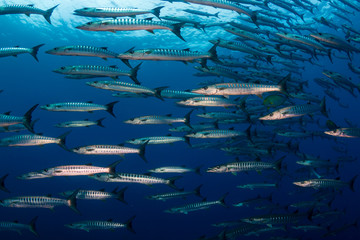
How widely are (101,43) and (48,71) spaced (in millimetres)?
21441

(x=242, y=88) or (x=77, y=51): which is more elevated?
(x=77, y=51)

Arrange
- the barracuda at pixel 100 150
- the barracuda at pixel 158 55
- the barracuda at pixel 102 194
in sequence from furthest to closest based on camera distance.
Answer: the barracuda at pixel 102 194
the barracuda at pixel 100 150
the barracuda at pixel 158 55

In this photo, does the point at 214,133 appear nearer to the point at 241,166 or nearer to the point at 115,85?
the point at 241,166

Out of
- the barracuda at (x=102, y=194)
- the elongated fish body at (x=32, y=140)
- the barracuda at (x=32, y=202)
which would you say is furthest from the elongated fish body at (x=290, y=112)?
the barracuda at (x=32, y=202)

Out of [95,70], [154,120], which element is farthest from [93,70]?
[154,120]

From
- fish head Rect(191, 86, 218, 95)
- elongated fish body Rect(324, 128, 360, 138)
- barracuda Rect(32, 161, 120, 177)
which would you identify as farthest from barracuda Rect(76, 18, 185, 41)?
elongated fish body Rect(324, 128, 360, 138)

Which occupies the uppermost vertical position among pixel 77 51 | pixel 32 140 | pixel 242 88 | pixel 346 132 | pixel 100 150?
pixel 77 51

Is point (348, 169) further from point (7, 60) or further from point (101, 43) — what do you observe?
point (7, 60)

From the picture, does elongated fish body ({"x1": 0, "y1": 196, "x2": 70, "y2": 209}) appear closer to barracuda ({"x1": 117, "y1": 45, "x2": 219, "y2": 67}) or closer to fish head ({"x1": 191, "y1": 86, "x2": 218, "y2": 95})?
barracuda ({"x1": 117, "y1": 45, "x2": 219, "y2": 67})

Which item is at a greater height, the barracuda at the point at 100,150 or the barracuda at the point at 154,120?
the barracuda at the point at 154,120

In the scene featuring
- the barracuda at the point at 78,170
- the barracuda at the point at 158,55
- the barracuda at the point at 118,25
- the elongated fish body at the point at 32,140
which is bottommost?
the barracuda at the point at 78,170

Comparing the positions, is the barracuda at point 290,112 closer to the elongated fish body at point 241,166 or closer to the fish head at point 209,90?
the fish head at point 209,90

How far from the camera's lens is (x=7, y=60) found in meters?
48.9

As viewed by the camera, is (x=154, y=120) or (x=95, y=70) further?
(x=154, y=120)
